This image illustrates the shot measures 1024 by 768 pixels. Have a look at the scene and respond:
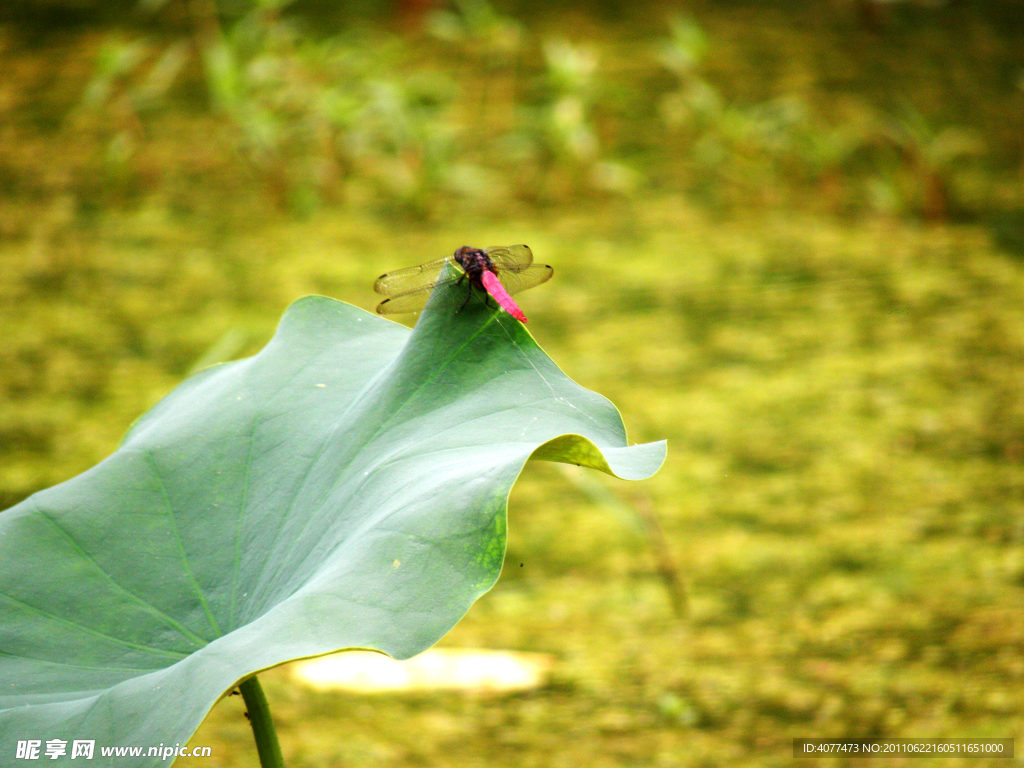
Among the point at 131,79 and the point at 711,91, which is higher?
the point at 131,79

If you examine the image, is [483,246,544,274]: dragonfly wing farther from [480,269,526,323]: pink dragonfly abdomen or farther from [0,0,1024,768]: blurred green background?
[0,0,1024,768]: blurred green background

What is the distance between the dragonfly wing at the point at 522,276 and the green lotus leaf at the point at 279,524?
13 cm

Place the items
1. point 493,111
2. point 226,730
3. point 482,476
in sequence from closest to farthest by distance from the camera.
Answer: point 482,476 → point 226,730 → point 493,111

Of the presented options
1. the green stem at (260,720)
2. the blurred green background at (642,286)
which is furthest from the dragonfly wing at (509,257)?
the blurred green background at (642,286)

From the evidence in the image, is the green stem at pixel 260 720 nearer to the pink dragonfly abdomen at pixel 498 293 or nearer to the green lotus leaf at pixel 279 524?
the green lotus leaf at pixel 279 524

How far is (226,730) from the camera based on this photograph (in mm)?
1367

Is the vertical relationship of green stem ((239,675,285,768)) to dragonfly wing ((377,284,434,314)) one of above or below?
below

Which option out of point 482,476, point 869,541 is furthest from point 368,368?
point 869,541

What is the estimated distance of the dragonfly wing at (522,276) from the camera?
108 centimetres

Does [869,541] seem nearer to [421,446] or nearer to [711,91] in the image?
[421,446]

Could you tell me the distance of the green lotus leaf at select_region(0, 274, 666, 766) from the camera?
2.27 feet

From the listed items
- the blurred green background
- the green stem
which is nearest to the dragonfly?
the green stem

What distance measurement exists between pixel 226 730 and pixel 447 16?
12.3 ft

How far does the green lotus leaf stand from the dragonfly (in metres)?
0.03
